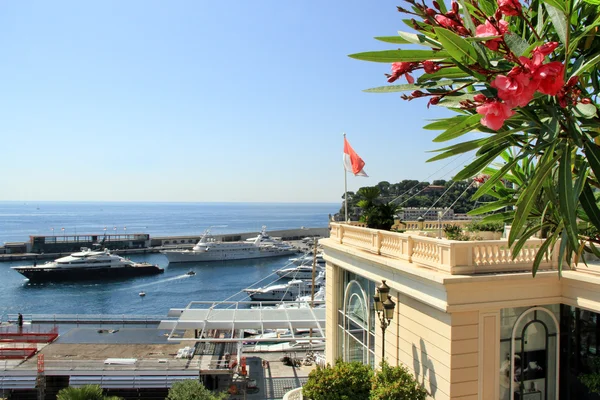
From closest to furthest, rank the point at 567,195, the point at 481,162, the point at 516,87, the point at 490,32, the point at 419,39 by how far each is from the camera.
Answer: the point at 516,87, the point at 490,32, the point at 567,195, the point at 419,39, the point at 481,162

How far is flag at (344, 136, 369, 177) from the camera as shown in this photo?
52.7 feet

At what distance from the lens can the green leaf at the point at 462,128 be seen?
3.24 meters

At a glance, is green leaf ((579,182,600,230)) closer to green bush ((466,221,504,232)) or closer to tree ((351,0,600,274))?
tree ((351,0,600,274))

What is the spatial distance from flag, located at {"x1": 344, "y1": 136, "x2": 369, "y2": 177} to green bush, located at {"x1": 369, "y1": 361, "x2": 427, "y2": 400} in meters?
7.43

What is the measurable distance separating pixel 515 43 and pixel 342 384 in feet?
31.0

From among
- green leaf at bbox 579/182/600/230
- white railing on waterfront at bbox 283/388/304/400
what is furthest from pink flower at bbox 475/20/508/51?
white railing on waterfront at bbox 283/388/304/400

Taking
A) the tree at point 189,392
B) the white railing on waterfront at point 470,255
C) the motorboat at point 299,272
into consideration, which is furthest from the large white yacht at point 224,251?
the white railing on waterfront at point 470,255

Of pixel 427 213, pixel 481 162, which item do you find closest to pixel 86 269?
pixel 427 213

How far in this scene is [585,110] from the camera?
10.1 feet

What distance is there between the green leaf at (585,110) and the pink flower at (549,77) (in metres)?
0.76

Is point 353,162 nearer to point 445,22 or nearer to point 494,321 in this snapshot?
point 494,321

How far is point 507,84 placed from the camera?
237 centimetres

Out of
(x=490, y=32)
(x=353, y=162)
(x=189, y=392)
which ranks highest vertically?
(x=353, y=162)

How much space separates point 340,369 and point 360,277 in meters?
2.47
